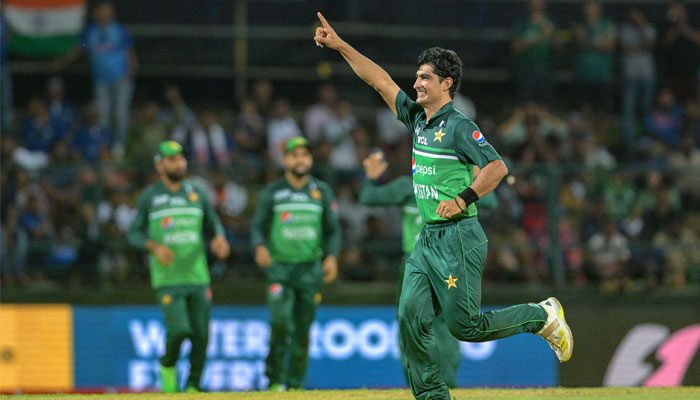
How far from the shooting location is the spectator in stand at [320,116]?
60.0 ft

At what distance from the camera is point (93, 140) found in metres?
17.5

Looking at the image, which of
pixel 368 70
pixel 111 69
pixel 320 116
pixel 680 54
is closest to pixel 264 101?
pixel 320 116

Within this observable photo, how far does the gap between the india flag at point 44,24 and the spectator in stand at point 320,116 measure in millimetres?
4219

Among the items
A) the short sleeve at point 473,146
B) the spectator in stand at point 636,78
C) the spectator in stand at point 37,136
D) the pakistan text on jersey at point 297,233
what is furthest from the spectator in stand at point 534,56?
the short sleeve at point 473,146

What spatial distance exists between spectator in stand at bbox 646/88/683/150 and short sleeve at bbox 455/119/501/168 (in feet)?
38.8

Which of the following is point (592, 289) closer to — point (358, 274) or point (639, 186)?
point (639, 186)

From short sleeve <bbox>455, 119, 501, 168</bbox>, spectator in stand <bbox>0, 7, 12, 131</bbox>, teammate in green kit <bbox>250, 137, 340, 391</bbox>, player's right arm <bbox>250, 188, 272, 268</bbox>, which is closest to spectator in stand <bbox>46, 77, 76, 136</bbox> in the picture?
spectator in stand <bbox>0, 7, 12, 131</bbox>

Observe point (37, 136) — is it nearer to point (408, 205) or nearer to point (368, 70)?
point (408, 205)

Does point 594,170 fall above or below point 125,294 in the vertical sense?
above

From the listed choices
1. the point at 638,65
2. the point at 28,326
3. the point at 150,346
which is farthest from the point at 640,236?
the point at 28,326

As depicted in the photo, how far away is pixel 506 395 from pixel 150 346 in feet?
22.4

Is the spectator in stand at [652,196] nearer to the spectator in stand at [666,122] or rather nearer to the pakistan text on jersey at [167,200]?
the spectator in stand at [666,122]

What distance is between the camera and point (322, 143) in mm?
17594

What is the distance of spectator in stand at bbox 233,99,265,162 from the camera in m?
17.8
